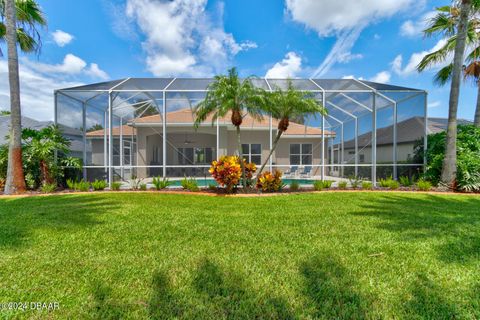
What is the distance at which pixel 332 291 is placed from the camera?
2371 mm

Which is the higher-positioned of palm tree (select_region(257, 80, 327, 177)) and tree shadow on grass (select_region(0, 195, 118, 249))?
palm tree (select_region(257, 80, 327, 177))

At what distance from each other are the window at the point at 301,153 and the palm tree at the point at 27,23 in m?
16.4

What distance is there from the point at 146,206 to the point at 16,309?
434 cm

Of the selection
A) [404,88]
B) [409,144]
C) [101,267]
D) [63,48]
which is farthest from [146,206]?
[63,48]

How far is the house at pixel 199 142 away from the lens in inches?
615

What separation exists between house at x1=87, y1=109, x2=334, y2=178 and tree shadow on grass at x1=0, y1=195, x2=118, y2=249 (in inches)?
272

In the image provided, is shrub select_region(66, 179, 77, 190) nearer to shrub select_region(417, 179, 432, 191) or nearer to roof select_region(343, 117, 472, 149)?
shrub select_region(417, 179, 432, 191)

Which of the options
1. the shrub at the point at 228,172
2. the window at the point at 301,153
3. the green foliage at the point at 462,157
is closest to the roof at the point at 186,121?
the window at the point at 301,153

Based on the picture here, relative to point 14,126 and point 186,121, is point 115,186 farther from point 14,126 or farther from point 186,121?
point 186,121

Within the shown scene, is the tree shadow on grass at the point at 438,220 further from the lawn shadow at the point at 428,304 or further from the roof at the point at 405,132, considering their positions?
the roof at the point at 405,132

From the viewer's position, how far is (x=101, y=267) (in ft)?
9.41

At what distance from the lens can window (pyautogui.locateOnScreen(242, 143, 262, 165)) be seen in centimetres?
1723

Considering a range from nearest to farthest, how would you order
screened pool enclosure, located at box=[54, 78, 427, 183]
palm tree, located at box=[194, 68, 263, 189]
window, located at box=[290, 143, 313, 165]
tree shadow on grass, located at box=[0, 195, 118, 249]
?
tree shadow on grass, located at box=[0, 195, 118, 249]
palm tree, located at box=[194, 68, 263, 189]
screened pool enclosure, located at box=[54, 78, 427, 183]
window, located at box=[290, 143, 313, 165]

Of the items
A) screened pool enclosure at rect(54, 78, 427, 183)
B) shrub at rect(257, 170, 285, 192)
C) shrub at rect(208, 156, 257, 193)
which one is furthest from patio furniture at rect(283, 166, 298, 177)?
shrub at rect(208, 156, 257, 193)
